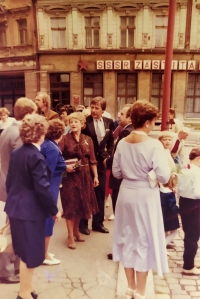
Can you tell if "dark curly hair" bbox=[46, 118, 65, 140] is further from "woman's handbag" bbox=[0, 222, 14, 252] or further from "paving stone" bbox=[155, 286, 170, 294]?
"paving stone" bbox=[155, 286, 170, 294]

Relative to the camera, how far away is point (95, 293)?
2648mm

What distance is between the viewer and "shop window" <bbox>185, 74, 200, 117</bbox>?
702 inches

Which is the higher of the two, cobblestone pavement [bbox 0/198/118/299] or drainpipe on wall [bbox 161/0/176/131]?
drainpipe on wall [bbox 161/0/176/131]

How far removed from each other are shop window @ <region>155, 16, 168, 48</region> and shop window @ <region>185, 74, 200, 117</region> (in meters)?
2.78

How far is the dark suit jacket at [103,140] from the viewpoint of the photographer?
3811 millimetres

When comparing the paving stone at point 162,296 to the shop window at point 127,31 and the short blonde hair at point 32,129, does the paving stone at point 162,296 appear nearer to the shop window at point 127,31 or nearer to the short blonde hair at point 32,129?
the short blonde hair at point 32,129

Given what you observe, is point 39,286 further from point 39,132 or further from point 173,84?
point 173,84

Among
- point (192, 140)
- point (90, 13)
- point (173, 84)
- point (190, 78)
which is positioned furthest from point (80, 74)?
point (192, 140)

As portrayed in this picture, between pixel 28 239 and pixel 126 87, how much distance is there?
16408 mm

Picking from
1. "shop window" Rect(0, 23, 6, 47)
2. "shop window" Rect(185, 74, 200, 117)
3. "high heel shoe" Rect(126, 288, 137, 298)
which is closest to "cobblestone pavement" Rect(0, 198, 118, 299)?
"high heel shoe" Rect(126, 288, 137, 298)

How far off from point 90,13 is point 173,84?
6.61 metres

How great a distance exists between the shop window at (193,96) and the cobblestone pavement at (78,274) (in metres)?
16.0

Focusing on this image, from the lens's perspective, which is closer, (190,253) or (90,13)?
(190,253)

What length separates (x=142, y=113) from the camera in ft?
7.56
